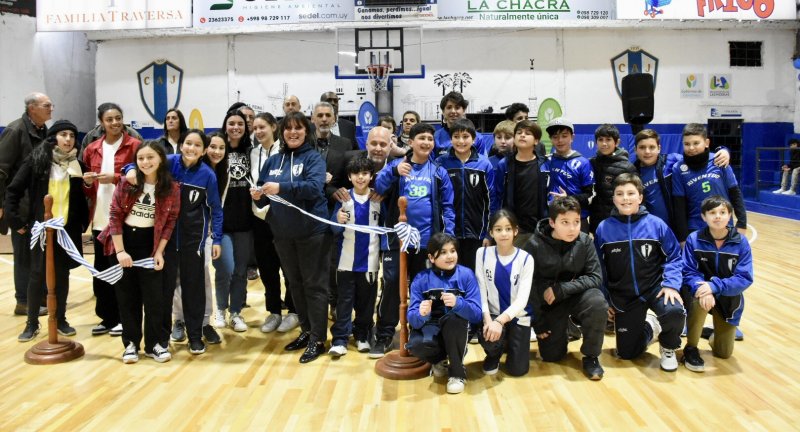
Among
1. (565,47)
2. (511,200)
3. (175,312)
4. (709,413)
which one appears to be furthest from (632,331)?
(565,47)

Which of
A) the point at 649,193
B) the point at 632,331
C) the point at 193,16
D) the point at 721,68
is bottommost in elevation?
the point at 632,331

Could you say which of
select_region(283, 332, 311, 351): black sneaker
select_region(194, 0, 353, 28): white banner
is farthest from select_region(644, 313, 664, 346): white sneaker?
select_region(194, 0, 353, 28): white banner

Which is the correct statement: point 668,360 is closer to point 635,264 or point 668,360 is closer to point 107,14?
point 635,264

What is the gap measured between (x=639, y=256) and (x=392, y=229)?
1.47 m

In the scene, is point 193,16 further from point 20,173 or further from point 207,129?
point 20,173

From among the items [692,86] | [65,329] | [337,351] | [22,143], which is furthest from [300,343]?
[692,86]

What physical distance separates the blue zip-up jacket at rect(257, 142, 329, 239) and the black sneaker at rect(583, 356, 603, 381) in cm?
171

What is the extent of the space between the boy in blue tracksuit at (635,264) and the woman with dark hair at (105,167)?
3194 mm

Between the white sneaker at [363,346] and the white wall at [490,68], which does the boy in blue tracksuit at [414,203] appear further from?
the white wall at [490,68]

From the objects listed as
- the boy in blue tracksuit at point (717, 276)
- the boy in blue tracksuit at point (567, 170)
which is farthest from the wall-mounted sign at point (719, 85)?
the boy in blue tracksuit at point (717, 276)

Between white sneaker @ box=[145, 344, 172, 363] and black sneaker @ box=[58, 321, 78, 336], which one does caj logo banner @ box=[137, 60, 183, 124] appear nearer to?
black sneaker @ box=[58, 321, 78, 336]

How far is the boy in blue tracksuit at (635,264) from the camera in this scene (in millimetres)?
3414

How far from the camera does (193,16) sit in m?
11.6

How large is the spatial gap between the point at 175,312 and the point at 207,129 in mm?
9596
